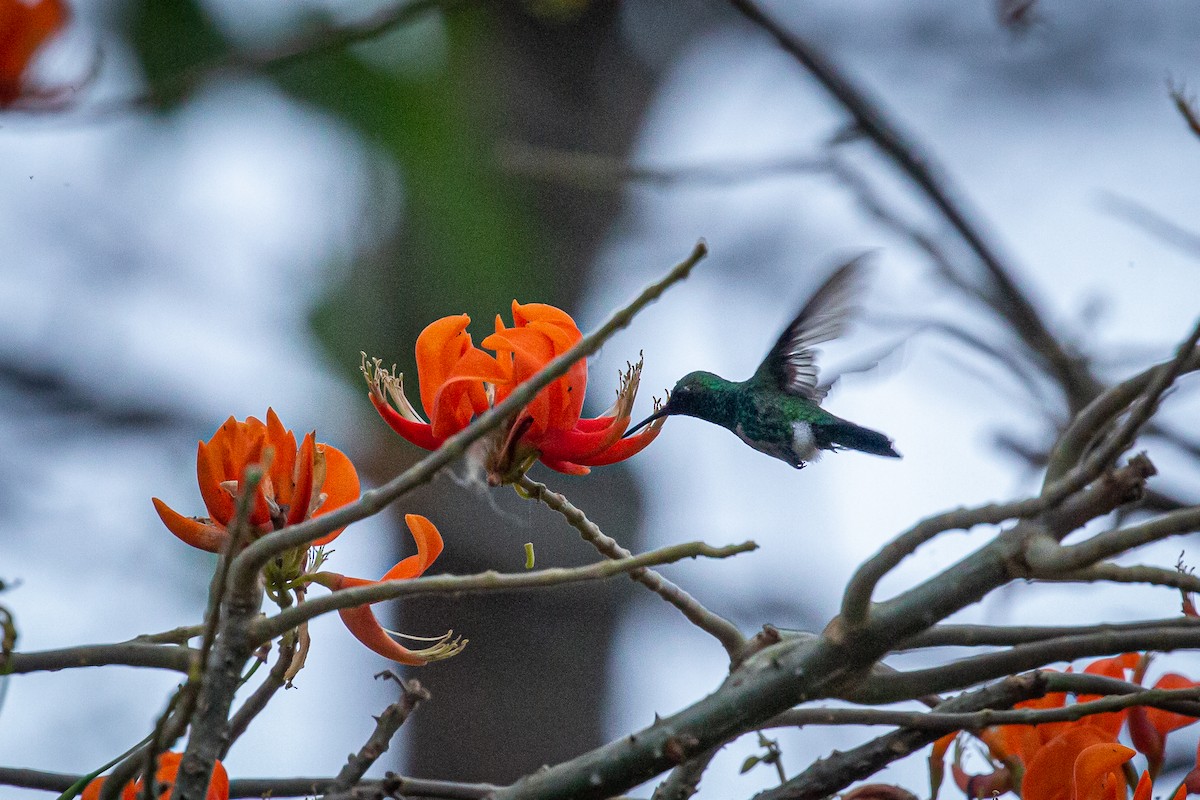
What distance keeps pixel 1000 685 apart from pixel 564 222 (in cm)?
469

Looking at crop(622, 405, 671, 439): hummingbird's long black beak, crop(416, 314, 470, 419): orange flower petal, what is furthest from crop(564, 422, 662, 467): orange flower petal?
crop(416, 314, 470, 419): orange flower petal

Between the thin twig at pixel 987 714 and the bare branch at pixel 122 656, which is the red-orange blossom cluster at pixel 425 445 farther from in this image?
the thin twig at pixel 987 714

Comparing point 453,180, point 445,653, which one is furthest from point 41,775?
point 453,180

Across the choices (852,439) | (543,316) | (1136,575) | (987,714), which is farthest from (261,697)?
(852,439)

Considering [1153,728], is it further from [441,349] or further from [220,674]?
[220,674]

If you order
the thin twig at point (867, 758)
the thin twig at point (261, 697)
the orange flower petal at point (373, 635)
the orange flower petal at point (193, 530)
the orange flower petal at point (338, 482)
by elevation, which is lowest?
the thin twig at point (867, 758)

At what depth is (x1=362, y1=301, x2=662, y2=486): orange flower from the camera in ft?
4.68

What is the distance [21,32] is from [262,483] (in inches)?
89.2

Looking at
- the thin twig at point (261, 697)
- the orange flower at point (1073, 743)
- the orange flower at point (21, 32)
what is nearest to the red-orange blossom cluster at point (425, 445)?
the thin twig at point (261, 697)

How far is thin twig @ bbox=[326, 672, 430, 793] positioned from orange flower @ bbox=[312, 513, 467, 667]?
0.16 m

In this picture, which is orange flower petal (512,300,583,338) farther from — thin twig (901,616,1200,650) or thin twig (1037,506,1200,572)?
thin twig (1037,506,1200,572)

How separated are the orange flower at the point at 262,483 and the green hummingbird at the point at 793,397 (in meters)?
0.87

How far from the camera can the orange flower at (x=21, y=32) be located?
9.80 ft

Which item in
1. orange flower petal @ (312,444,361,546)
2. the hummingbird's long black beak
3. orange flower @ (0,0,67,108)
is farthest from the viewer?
orange flower @ (0,0,67,108)
